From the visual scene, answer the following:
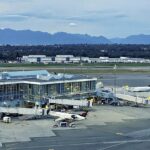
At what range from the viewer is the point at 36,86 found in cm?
8312

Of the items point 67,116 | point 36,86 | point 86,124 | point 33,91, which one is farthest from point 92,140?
point 33,91

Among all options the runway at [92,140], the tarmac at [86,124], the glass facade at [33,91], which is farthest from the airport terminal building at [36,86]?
the runway at [92,140]

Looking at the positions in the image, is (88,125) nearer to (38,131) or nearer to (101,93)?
(38,131)

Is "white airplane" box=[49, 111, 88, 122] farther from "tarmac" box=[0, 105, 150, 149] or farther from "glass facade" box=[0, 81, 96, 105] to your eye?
"glass facade" box=[0, 81, 96, 105]

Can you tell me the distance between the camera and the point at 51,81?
85.1 m

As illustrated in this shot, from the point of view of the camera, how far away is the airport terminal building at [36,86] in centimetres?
8119

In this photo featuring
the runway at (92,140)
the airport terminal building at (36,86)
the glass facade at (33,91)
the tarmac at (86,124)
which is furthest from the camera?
the airport terminal building at (36,86)

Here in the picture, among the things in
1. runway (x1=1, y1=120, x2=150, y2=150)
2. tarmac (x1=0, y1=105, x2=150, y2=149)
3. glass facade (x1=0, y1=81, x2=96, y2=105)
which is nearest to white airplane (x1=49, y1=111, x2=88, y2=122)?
tarmac (x1=0, y1=105, x2=150, y2=149)

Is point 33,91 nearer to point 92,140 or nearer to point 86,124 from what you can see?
point 86,124

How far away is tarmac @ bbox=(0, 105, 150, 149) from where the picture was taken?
195 ft

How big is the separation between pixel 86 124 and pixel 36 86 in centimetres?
1724

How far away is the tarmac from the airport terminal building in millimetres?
6352

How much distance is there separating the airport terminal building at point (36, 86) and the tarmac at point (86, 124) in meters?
Result: 6.35

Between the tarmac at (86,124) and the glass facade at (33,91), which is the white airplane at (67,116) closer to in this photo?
the tarmac at (86,124)
